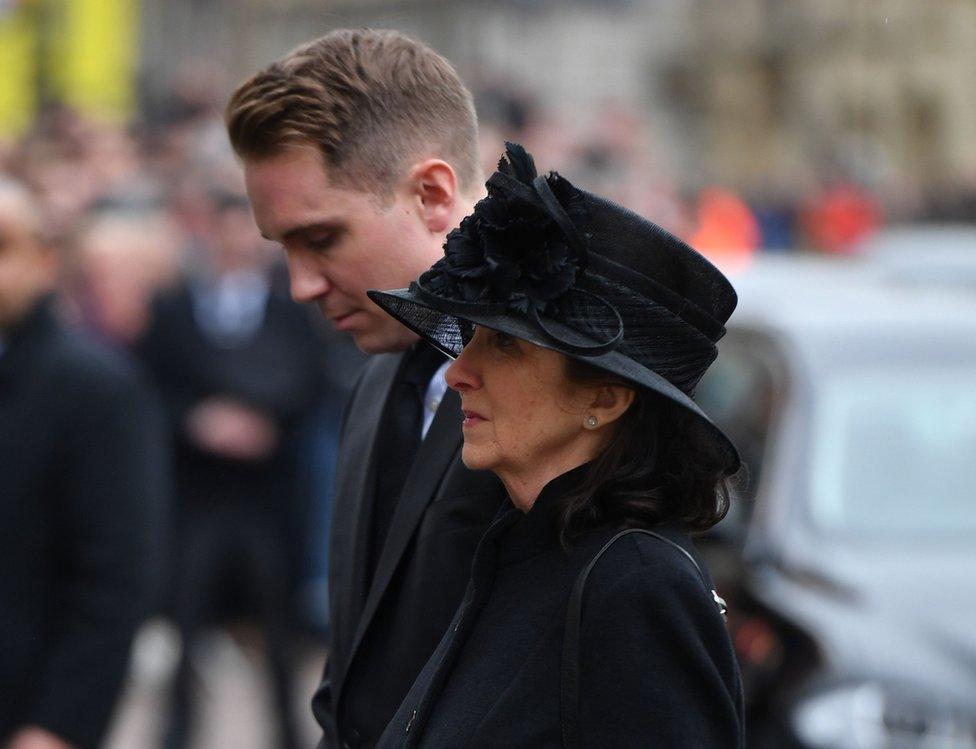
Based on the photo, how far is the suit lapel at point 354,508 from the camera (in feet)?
10.1

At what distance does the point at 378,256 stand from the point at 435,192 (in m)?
0.14

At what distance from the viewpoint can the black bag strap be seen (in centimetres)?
239

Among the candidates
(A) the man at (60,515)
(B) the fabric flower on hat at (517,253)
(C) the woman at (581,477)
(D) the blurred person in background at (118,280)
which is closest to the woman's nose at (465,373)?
(C) the woman at (581,477)

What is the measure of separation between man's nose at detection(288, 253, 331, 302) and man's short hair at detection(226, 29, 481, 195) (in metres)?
0.15

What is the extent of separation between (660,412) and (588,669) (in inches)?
15.0

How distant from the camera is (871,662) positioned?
16.6 ft

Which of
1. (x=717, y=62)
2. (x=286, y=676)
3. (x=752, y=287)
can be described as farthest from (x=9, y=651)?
(x=717, y=62)

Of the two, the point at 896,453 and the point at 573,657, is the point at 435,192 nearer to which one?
the point at 573,657

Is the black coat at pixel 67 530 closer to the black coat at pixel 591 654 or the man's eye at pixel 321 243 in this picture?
the man's eye at pixel 321 243

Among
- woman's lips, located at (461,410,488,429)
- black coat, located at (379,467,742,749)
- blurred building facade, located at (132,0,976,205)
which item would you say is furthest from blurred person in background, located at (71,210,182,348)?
blurred building facade, located at (132,0,976,205)

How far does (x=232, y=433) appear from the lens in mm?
7484

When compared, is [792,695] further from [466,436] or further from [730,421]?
[466,436]

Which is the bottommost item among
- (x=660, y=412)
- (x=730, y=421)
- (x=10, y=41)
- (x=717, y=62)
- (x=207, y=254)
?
(x=717, y=62)

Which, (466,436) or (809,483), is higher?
(466,436)
